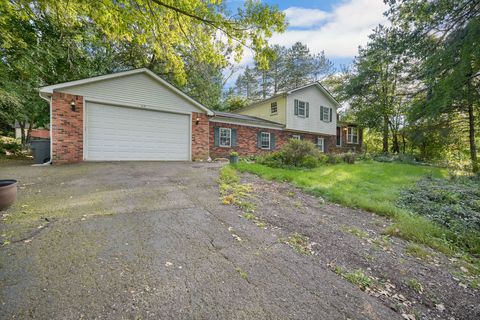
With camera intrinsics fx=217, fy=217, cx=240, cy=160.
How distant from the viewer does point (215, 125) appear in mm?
13531

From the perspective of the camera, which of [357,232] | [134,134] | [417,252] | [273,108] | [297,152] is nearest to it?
[417,252]

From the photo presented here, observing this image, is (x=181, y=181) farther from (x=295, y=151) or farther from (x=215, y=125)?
(x=215, y=125)

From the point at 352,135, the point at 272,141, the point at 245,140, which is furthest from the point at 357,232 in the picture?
the point at 352,135

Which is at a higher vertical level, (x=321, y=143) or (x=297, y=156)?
(x=321, y=143)

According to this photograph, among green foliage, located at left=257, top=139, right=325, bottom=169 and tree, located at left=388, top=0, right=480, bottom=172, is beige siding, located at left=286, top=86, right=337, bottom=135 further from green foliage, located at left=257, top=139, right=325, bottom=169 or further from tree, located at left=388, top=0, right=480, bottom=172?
tree, located at left=388, top=0, right=480, bottom=172

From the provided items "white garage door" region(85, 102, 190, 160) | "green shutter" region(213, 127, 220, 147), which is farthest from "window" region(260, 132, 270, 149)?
"white garage door" region(85, 102, 190, 160)

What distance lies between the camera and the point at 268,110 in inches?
704

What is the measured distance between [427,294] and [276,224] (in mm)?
1957

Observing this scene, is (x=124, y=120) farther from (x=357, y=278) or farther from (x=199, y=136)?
(x=357, y=278)

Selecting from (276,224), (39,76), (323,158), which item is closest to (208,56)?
(276,224)

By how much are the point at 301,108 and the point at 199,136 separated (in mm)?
9605

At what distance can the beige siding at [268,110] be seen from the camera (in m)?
16.6

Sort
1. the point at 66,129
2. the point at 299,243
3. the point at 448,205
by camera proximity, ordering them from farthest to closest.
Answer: the point at 66,129
the point at 448,205
the point at 299,243

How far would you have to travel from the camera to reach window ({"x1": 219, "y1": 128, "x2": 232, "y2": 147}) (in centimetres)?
1383
